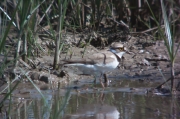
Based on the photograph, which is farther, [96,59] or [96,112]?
[96,59]

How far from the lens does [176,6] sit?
9.89m

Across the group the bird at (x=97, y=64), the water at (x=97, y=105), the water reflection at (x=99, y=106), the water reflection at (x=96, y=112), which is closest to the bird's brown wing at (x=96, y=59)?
the bird at (x=97, y=64)

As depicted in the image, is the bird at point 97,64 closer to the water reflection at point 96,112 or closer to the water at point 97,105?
the water at point 97,105

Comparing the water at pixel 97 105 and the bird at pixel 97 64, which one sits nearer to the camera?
the water at pixel 97 105

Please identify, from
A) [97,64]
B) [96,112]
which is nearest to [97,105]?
[96,112]

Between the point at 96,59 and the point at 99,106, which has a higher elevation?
the point at 96,59

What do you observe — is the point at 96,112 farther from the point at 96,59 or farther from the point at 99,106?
the point at 96,59

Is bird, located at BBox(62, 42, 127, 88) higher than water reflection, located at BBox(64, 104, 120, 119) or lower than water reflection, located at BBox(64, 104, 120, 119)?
higher

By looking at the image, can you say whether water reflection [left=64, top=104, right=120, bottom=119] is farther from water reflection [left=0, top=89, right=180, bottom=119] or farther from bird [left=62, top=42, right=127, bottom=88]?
bird [left=62, top=42, right=127, bottom=88]

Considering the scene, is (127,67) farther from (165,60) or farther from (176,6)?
(176,6)

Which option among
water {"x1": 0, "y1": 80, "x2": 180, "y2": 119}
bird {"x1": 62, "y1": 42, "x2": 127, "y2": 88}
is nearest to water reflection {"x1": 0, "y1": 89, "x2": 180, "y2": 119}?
water {"x1": 0, "y1": 80, "x2": 180, "y2": 119}

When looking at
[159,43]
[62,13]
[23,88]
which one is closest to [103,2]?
[159,43]

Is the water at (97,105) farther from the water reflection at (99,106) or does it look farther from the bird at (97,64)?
the bird at (97,64)

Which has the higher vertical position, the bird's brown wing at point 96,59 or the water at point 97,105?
the bird's brown wing at point 96,59
